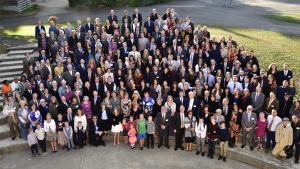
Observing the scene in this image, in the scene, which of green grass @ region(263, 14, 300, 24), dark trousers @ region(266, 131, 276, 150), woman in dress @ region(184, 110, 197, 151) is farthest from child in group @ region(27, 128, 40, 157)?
green grass @ region(263, 14, 300, 24)

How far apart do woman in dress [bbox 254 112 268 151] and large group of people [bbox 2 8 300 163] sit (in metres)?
0.03

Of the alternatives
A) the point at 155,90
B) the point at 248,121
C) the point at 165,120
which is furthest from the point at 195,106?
the point at 248,121

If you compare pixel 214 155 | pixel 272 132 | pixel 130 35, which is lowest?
pixel 214 155

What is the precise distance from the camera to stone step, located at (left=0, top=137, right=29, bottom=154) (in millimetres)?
11477

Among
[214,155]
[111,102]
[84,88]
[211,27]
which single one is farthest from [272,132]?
[211,27]

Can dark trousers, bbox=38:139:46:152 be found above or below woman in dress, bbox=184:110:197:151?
below

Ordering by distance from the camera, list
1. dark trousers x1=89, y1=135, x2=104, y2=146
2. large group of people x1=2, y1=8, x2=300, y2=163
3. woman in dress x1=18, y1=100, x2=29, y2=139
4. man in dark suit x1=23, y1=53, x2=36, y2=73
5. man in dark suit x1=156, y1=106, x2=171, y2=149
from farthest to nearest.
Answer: man in dark suit x1=23, y1=53, x2=36, y2=73, dark trousers x1=89, y1=135, x2=104, y2=146, woman in dress x1=18, y1=100, x2=29, y2=139, man in dark suit x1=156, y1=106, x2=171, y2=149, large group of people x1=2, y1=8, x2=300, y2=163

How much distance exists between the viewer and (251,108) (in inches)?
415

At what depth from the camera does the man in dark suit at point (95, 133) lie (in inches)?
455

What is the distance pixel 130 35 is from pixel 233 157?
23.8 feet

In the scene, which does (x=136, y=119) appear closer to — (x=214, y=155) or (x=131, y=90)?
(x=131, y=90)

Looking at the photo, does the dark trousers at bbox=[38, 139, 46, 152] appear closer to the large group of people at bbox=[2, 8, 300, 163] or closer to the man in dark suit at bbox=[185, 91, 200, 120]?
the large group of people at bbox=[2, 8, 300, 163]

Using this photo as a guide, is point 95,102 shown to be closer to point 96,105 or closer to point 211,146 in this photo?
point 96,105

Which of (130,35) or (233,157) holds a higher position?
(130,35)
